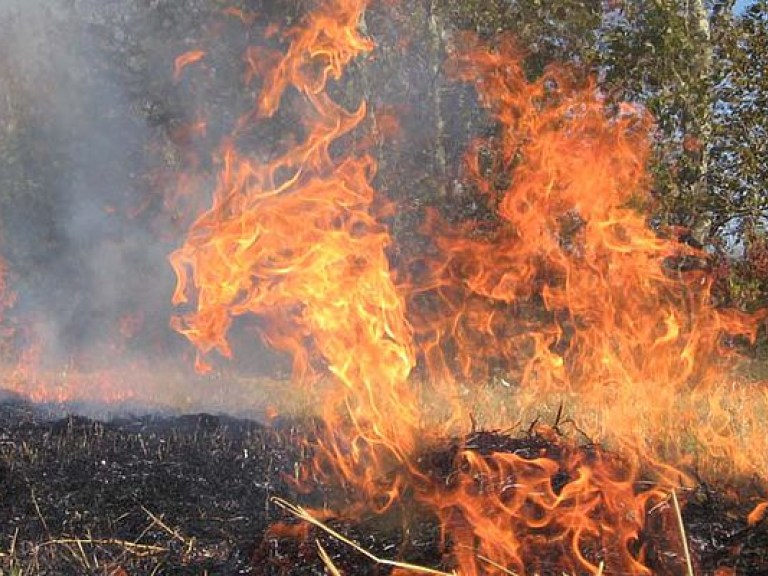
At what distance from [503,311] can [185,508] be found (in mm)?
6598

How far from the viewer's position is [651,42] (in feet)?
37.3

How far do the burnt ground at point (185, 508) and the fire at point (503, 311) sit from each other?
26 centimetres

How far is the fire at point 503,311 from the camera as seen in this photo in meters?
3.90

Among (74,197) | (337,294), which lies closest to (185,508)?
(337,294)

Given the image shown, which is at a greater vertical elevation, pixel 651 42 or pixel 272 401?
pixel 651 42

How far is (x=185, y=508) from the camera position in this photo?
554cm

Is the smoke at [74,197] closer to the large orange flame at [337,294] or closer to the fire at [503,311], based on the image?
the fire at [503,311]

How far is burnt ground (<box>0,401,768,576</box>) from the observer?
3.81 meters

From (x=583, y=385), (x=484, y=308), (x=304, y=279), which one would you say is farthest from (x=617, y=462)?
(x=484, y=308)

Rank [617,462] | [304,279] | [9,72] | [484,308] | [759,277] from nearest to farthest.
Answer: [617,462]
[304,279]
[759,277]
[484,308]
[9,72]

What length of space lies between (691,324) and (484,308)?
2.64 m

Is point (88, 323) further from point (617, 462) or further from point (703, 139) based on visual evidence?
point (617, 462)

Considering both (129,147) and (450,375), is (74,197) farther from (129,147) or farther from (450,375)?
(450,375)

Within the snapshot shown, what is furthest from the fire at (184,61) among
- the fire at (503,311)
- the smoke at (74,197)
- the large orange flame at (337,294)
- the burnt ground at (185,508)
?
the burnt ground at (185,508)
